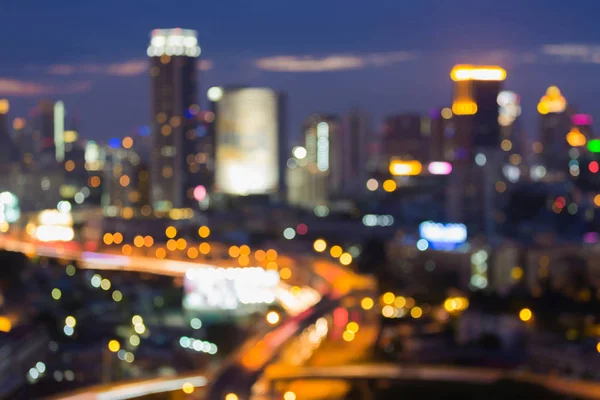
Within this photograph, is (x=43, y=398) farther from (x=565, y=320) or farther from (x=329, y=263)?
(x=329, y=263)

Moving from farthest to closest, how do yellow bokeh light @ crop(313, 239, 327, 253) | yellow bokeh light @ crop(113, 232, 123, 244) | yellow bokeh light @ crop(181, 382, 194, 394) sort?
1. yellow bokeh light @ crop(113, 232, 123, 244)
2. yellow bokeh light @ crop(313, 239, 327, 253)
3. yellow bokeh light @ crop(181, 382, 194, 394)

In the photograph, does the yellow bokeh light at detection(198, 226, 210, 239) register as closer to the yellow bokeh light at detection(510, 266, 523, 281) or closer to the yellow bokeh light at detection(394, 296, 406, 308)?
the yellow bokeh light at detection(510, 266, 523, 281)

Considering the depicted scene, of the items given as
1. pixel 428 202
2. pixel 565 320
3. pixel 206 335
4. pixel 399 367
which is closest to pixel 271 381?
pixel 399 367

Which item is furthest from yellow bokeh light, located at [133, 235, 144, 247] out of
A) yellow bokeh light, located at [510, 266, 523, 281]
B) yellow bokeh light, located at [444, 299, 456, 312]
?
yellow bokeh light, located at [444, 299, 456, 312]

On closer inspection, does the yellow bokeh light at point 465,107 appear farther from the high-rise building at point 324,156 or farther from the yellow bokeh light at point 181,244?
the yellow bokeh light at point 181,244

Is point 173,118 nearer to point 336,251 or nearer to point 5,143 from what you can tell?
point 5,143

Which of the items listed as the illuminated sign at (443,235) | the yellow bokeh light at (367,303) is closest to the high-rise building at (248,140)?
the illuminated sign at (443,235)
